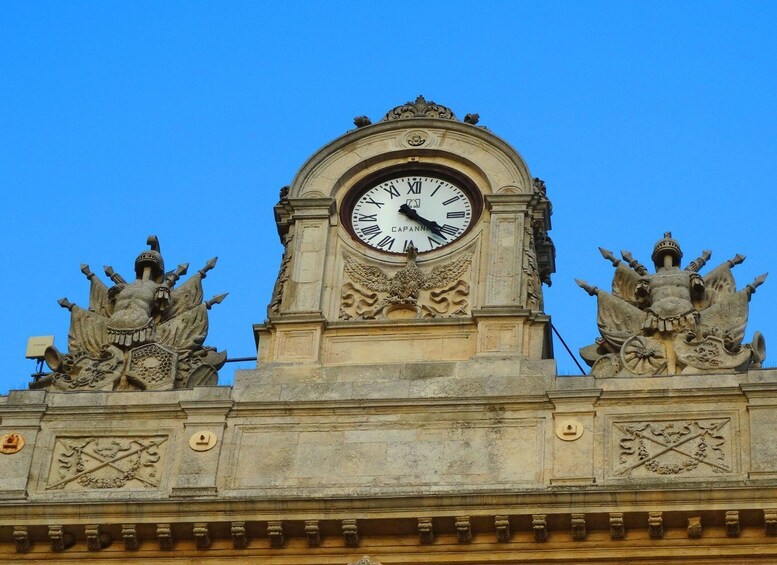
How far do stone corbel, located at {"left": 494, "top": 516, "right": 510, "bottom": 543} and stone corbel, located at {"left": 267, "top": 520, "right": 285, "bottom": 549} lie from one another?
2495 millimetres

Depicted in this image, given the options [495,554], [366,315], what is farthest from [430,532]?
[366,315]

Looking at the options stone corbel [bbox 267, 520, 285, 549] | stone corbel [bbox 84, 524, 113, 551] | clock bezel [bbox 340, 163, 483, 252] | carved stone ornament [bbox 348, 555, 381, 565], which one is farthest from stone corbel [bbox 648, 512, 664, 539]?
stone corbel [bbox 84, 524, 113, 551]

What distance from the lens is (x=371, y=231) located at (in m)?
33.2

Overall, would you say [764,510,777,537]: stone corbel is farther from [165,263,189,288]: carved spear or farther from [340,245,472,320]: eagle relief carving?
[165,263,189,288]: carved spear

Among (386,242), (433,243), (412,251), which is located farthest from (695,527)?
(386,242)

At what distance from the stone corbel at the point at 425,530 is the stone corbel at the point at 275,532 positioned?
5.29ft

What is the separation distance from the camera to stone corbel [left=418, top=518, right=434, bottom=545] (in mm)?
29297

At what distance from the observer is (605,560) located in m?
29.1

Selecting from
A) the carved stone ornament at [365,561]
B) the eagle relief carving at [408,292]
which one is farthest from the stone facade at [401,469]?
the eagle relief carving at [408,292]

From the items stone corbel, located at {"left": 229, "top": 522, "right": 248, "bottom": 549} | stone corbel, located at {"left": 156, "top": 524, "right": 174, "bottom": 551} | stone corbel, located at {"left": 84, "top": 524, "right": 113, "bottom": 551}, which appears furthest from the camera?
stone corbel, located at {"left": 84, "top": 524, "right": 113, "bottom": 551}

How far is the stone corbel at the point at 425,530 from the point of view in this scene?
1153 inches

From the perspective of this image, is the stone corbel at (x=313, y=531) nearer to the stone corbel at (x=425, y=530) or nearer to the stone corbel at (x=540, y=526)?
the stone corbel at (x=425, y=530)

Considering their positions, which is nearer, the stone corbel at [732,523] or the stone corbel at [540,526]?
the stone corbel at [732,523]

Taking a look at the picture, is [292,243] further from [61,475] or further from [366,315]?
[61,475]
